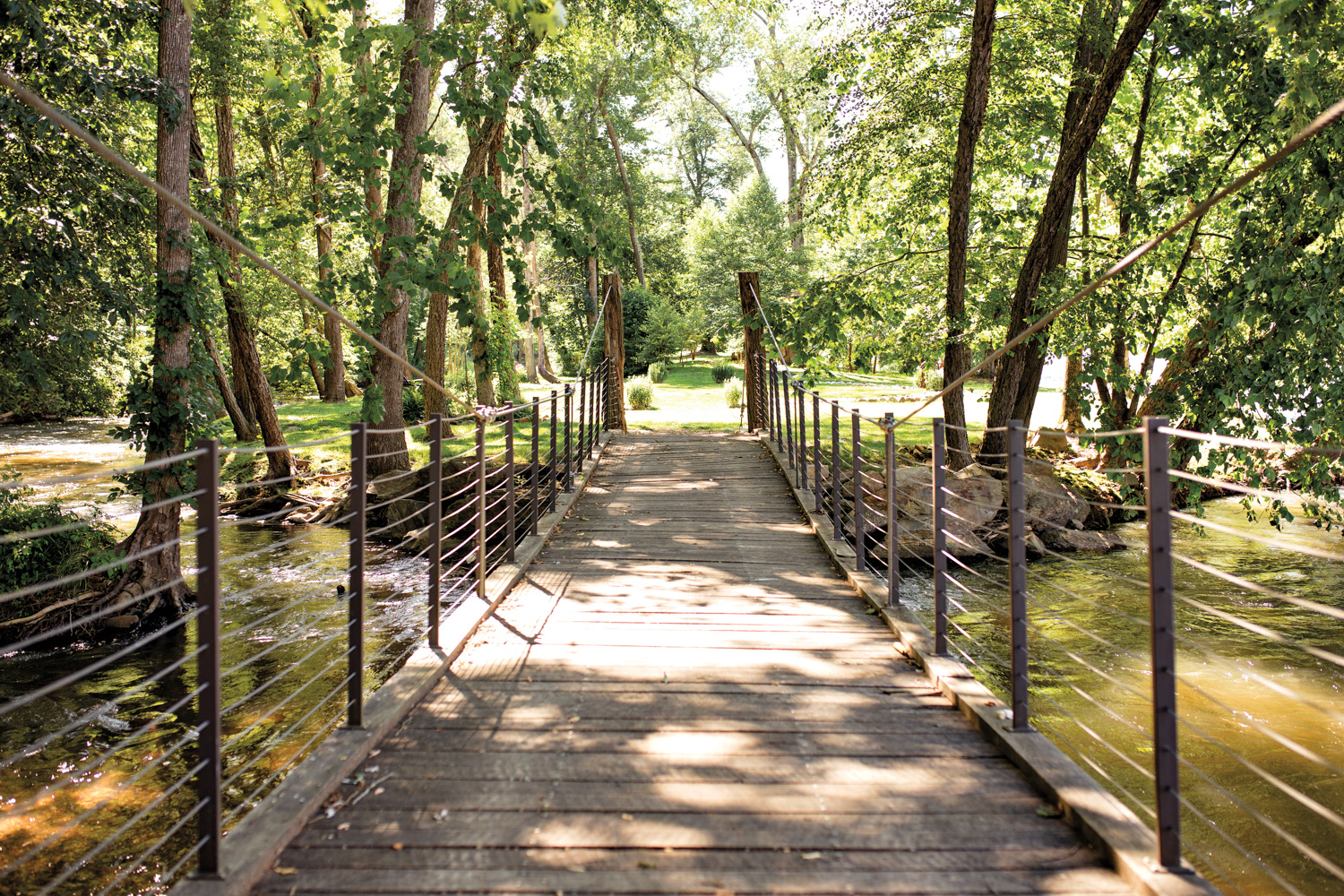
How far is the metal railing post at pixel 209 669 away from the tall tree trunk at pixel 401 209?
6436 mm

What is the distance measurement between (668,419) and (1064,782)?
15488 millimetres

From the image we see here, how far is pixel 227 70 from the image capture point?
521 inches

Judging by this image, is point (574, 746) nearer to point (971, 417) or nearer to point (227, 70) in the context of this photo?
point (227, 70)

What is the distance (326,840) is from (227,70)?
1344 cm

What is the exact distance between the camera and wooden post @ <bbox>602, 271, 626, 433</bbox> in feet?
45.5

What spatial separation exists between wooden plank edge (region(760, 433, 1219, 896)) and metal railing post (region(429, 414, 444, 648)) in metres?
2.35

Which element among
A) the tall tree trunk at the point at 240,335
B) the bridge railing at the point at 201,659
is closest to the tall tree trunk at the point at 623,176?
the tall tree trunk at the point at 240,335

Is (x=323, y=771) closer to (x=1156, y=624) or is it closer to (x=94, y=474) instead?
(x=94, y=474)

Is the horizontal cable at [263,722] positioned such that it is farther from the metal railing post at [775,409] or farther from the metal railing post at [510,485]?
the metal railing post at [775,409]

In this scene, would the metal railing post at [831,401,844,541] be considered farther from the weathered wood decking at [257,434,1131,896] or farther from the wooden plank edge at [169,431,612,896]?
the wooden plank edge at [169,431,612,896]

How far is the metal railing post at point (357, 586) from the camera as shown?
345cm

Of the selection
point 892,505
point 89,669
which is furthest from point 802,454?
point 89,669

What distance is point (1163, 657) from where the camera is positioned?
250cm

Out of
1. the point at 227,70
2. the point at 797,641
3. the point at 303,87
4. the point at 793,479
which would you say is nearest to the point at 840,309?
the point at 793,479
